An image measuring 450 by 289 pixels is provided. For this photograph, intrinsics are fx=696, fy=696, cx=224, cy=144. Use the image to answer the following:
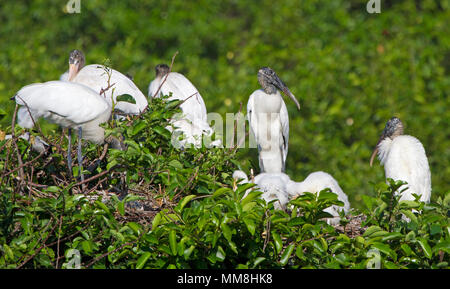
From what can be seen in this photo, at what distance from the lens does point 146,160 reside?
3705 millimetres

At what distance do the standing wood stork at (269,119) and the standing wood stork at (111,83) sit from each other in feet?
3.06

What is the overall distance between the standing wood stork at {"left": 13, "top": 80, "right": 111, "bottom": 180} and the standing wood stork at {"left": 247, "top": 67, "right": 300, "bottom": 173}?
1.53 metres

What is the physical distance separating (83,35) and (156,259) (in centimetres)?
823

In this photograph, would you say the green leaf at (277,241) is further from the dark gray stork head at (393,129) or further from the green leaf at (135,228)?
the dark gray stork head at (393,129)

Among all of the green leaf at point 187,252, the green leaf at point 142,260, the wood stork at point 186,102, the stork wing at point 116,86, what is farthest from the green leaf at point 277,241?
the wood stork at point 186,102

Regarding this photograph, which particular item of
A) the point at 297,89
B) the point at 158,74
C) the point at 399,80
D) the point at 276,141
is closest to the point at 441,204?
the point at 276,141

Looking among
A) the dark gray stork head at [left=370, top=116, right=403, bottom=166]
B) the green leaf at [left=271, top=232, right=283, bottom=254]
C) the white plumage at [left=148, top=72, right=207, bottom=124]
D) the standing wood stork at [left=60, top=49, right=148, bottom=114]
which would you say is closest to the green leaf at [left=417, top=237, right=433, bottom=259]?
→ the green leaf at [left=271, top=232, right=283, bottom=254]

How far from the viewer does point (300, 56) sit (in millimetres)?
9844

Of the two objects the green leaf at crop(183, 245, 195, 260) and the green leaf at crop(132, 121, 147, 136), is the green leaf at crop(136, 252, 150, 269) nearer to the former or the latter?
the green leaf at crop(183, 245, 195, 260)

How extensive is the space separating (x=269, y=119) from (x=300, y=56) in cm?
459

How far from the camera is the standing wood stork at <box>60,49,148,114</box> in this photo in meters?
4.84

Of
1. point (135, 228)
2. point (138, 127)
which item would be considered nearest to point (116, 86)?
point (138, 127)

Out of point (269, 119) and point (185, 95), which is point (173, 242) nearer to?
point (269, 119)

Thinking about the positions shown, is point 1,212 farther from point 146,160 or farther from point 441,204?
point 441,204
